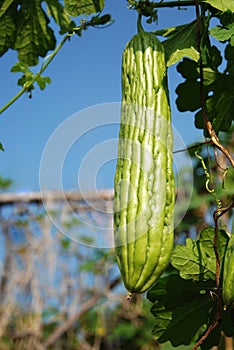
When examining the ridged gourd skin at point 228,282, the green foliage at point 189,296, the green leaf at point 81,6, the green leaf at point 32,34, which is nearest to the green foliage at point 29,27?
the green leaf at point 32,34

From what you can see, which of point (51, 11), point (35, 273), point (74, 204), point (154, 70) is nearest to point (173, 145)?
point (154, 70)

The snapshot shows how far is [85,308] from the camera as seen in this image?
511 centimetres

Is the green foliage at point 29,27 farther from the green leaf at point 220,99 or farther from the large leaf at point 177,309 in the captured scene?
the large leaf at point 177,309

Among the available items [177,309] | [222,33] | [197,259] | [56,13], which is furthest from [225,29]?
[56,13]

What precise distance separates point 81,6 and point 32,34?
0.45 m

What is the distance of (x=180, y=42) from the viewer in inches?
52.8

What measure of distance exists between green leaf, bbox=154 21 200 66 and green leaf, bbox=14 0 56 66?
473mm

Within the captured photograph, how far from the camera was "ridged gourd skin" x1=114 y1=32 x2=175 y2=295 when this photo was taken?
106cm

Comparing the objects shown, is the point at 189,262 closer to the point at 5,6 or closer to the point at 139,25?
the point at 139,25

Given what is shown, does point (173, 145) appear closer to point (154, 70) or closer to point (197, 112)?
point (154, 70)

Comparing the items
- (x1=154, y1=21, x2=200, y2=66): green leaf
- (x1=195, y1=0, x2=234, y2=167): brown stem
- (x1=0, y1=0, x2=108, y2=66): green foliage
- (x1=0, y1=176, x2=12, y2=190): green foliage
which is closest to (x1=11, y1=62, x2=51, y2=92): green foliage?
(x1=0, y1=0, x2=108, y2=66): green foliage

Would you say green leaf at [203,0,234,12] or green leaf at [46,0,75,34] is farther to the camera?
green leaf at [46,0,75,34]

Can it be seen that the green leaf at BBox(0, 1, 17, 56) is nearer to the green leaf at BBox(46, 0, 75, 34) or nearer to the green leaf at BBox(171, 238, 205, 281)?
the green leaf at BBox(46, 0, 75, 34)

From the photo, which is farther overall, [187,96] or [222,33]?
[187,96]
